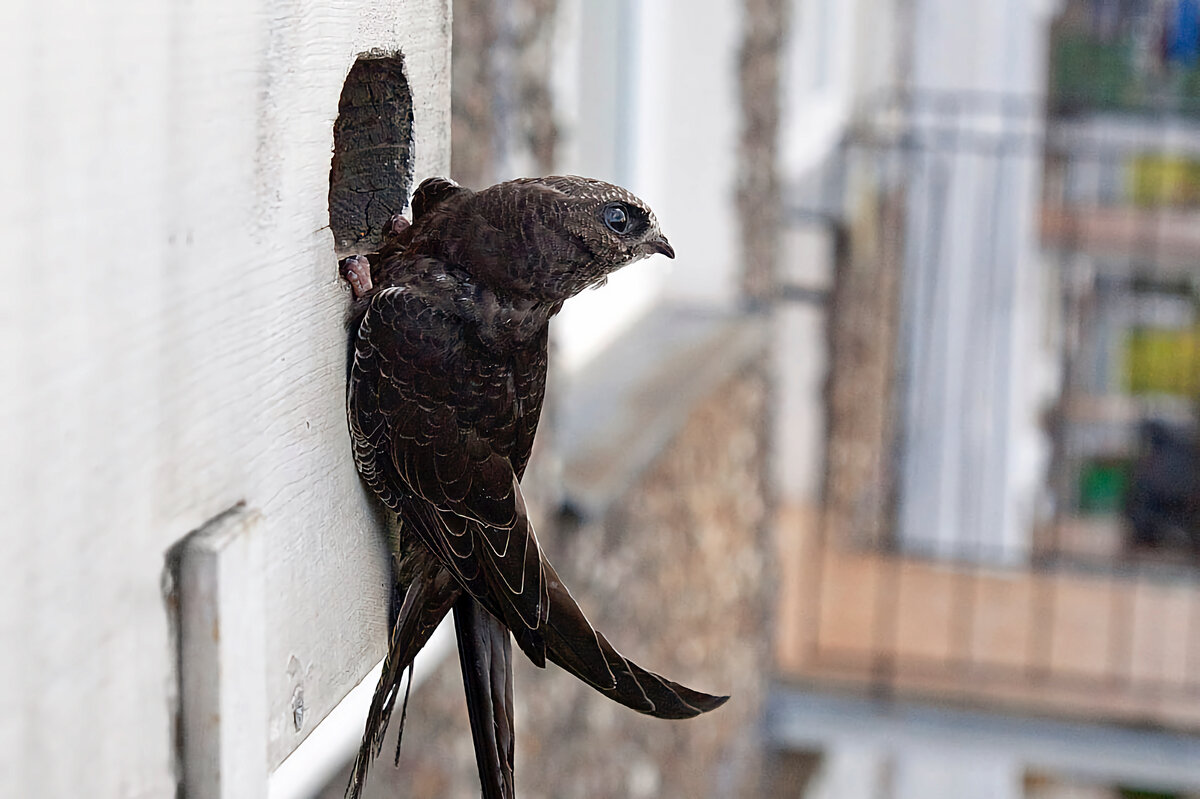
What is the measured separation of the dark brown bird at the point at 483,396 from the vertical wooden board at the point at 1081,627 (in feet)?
10.8

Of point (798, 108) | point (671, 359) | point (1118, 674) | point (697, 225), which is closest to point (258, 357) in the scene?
point (671, 359)

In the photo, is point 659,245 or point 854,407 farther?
point 854,407

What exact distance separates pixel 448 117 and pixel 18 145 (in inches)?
15.6

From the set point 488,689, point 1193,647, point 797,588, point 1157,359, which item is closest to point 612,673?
point 488,689

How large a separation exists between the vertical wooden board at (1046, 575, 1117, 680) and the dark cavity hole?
3256mm

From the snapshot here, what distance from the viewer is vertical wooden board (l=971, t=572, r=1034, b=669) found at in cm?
370

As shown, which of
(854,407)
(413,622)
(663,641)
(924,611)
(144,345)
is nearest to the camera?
(144,345)

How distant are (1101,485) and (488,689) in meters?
8.88

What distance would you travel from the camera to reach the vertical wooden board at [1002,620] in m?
3.70

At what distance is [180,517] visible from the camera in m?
0.42

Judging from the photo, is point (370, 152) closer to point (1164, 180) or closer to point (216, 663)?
point (216, 663)

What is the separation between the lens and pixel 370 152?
0.67 meters

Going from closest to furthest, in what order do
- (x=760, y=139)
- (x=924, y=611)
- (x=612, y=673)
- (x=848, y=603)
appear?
(x=612, y=673) → (x=760, y=139) → (x=924, y=611) → (x=848, y=603)

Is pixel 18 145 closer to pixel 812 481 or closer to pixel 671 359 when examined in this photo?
pixel 671 359
